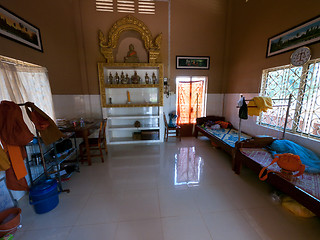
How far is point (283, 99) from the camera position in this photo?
2.40 meters

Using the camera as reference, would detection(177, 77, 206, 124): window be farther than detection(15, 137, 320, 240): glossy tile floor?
Yes

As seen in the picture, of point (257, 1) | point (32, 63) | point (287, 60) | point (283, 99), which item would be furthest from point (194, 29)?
point (32, 63)

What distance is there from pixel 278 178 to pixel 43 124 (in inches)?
122

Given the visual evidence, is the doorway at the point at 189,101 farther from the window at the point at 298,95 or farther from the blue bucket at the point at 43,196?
the blue bucket at the point at 43,196

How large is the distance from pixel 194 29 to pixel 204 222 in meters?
4.58

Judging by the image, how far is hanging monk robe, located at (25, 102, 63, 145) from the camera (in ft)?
5.34

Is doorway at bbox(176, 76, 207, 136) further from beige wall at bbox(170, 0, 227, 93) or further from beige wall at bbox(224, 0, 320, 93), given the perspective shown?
beige wall at bbox(224, 0, 320, 93)

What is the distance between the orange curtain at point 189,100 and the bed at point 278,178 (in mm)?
2243

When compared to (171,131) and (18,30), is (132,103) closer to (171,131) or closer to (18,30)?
(171,131)

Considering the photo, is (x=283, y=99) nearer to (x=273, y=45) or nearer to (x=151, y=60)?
(x=273, y=45)

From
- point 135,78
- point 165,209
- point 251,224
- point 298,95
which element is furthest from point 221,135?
point 135,78

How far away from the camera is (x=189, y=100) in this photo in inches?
174

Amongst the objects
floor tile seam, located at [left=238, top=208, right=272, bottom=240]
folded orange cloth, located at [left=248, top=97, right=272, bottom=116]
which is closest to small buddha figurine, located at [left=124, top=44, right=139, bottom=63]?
folded orange cloth, located at [left=248, top=97, right=272, bottom=116]

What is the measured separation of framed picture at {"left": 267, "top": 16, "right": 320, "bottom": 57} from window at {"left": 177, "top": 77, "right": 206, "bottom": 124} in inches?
75.2
